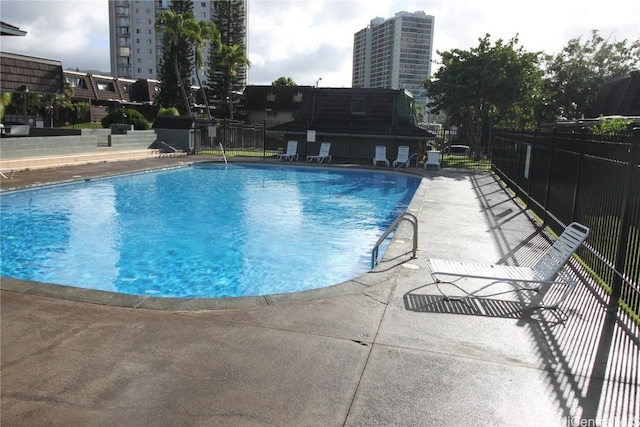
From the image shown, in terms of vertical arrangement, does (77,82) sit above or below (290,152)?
above

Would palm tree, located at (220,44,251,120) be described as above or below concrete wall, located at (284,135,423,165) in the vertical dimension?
above

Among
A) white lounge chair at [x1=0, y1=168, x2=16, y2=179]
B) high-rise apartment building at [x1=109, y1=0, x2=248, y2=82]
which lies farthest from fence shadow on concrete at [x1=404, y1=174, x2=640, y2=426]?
high-rise apartment building at [x1=109, y1=0, x2=248, y2=82]

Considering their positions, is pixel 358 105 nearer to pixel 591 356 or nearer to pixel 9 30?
pixel 9 30

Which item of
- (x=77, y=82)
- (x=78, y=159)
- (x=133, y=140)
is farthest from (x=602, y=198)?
(x=77, y=82)

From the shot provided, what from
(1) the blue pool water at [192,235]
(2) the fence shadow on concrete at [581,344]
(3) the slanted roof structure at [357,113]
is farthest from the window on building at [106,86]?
(2) the fence shadow on concrete at [581,344]

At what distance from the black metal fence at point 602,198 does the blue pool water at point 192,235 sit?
3570 millimetres

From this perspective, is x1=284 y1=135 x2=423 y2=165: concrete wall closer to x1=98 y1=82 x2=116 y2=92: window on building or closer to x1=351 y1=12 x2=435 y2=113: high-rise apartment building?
x1=98 y1=82 x2=116 y2=92: window on building

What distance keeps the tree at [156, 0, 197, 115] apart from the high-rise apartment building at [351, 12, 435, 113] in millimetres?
68700

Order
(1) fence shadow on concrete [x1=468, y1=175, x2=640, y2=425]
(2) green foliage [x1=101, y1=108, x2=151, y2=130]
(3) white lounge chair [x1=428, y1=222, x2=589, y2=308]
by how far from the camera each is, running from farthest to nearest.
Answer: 1. (2) green foliage [x1=101, y1=108, x2=151, y2=130]
2. (3) white lounge chair [x1=428, y1=222, x2=589, y2=308]
3. (1) fence shadow on concrete [x1=468, y1=175, x2=640, y2=425]

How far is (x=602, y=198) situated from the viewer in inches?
243

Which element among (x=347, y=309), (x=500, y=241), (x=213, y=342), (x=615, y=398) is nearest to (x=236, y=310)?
(x=213, y=342)

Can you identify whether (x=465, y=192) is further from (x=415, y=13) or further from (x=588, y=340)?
(x=415, y=13)

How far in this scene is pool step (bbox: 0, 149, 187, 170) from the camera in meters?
17.3

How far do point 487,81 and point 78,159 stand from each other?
2033 centimetres
